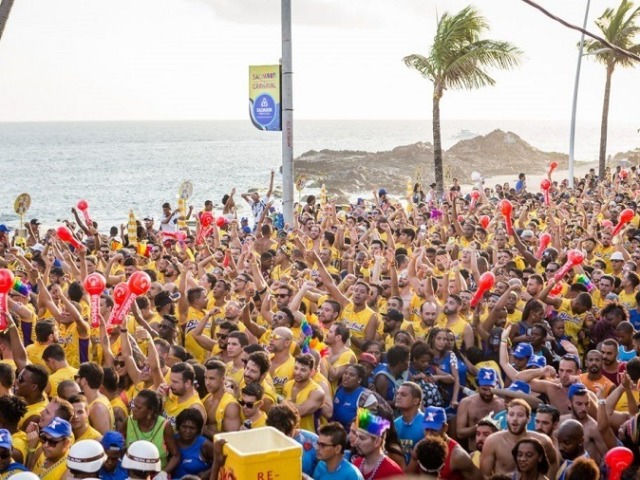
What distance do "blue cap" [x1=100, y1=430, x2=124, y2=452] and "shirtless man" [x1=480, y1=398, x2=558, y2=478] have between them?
2588mm

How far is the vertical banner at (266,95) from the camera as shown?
58.2ft

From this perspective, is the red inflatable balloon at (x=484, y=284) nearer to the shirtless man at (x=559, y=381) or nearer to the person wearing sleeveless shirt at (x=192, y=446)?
the shirtless man at (x=559, y=381)

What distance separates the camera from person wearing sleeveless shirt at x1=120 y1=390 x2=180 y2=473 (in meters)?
6.66

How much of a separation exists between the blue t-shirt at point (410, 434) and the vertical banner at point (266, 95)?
1138cm

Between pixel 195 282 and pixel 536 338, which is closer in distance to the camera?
pixel 536 338

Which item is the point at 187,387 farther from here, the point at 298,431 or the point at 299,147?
the point at 299,147

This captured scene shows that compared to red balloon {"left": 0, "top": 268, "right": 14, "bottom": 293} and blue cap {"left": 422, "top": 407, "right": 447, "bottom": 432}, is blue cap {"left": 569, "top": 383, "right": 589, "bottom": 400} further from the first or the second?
red balloon {"left": 0, "top": 268, "right": 14, "bottom": 293}

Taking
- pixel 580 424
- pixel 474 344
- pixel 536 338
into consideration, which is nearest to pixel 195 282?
pixel 474 344

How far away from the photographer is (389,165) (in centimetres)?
7838

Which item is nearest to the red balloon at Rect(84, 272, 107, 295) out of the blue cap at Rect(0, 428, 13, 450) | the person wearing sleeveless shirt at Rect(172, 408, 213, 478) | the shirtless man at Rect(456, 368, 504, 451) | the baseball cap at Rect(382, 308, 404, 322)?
the person wearing sleeveless shirt at Rect(172, 408, 213, 478)

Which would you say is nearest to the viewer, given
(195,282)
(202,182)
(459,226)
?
(195,282)

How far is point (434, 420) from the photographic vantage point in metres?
6.39

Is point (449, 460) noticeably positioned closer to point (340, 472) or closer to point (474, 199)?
point (340, 472)

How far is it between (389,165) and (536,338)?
69.9 meters
